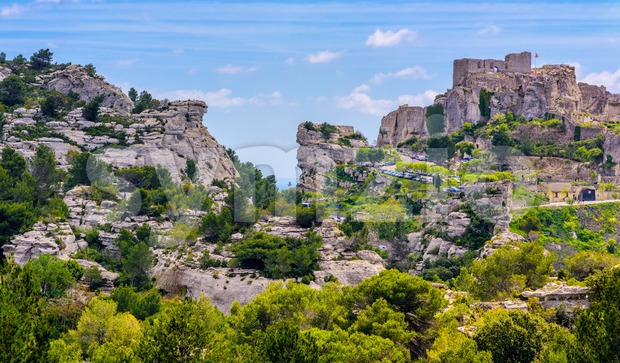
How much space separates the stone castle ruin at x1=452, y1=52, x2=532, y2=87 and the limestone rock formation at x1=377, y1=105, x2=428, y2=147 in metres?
5.14

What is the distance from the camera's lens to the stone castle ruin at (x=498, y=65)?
86812 mm

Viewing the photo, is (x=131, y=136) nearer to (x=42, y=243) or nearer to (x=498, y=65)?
(x=42, y=243)

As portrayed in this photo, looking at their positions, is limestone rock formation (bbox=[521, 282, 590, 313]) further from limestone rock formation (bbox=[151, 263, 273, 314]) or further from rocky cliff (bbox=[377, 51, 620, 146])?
rocky cliff (bbox=[377, 51, 620, 146])

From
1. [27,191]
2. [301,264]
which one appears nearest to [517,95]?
[301,264]

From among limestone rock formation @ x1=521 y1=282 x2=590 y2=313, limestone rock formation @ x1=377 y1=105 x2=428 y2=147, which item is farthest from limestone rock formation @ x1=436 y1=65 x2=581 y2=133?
limestone rock formation @ x1=521 y1=282 x2=590 y2=313

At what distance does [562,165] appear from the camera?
70938mm

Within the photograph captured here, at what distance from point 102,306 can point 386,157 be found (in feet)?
131

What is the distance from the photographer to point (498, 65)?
3442 inches

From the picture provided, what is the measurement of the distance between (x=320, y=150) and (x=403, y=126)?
12.0 meters

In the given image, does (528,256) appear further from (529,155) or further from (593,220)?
(529,155)

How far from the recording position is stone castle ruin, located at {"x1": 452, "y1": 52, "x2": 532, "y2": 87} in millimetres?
86812

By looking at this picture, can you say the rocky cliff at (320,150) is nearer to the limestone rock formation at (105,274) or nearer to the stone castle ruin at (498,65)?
the stone castle ruin at (498,65)

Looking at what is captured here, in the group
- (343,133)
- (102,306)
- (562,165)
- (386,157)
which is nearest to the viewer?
(102,306)

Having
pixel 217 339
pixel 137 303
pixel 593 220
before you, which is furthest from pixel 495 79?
pixel 217 339
